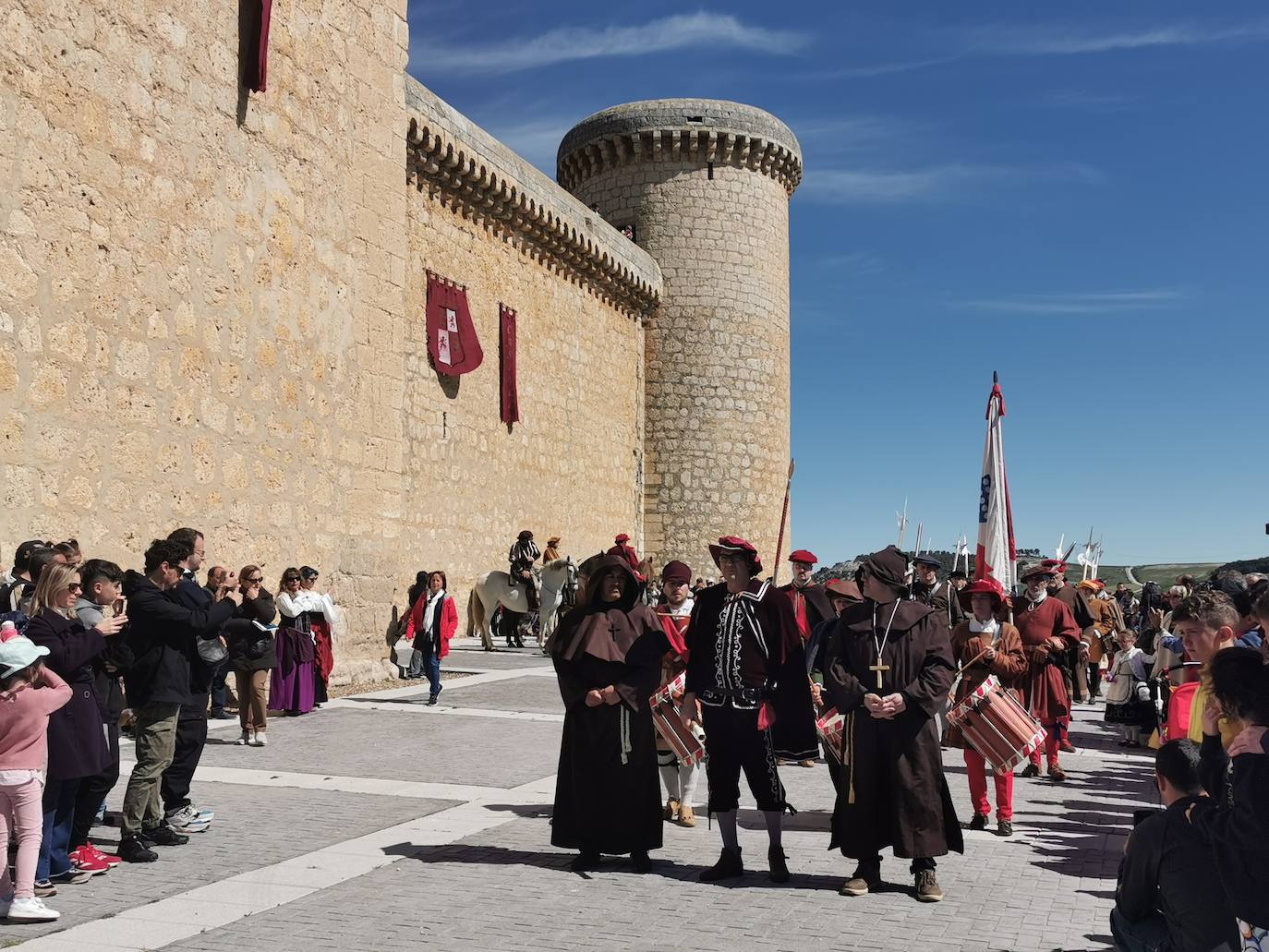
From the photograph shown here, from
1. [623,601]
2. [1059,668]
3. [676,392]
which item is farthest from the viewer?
[676,392]

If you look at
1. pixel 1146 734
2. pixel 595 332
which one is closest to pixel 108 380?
pixel 1146 734

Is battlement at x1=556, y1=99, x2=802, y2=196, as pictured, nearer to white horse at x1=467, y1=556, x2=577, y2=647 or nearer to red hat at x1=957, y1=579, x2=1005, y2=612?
white horse at x1=467, y1=556, x2=577, y2=647

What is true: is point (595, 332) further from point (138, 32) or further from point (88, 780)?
point (88, 780)

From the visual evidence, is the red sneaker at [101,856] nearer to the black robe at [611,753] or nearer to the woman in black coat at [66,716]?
the woman in black coat at [66,716]

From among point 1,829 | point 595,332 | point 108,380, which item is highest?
point 595,332

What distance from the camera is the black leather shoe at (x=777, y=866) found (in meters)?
5.51

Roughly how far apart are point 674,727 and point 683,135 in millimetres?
25547

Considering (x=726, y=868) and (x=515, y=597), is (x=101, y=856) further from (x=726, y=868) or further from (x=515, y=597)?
(x=515, y=597)

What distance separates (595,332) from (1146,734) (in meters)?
18.9

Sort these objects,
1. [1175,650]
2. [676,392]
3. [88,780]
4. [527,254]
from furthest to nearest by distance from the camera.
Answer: [676,392], [527,254], [1175,650], [88,780]

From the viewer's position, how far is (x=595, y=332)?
2808cm

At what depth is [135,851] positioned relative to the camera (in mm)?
5672

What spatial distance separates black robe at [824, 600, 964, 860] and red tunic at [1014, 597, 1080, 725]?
10.9ft

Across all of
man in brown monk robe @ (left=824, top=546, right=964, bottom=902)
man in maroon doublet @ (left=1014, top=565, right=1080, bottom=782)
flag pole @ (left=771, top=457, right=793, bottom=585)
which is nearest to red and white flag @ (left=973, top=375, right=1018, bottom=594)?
man in maroon doublet @ (left=1014, top=565, right=1080, bottom=782)
